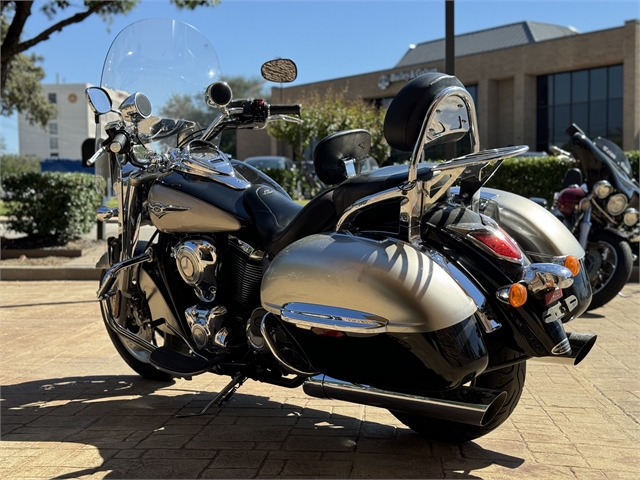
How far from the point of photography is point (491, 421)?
3279mm

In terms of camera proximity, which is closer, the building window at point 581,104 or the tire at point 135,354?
the tire at point 135,354

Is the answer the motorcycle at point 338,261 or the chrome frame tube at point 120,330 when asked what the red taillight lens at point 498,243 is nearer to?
the motorcycle at point 338,261

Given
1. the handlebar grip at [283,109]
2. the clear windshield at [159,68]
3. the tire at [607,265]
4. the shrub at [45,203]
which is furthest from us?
the shrub at [45,203]

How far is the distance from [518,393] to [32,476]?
2.14 m

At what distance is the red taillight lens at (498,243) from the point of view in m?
2.92

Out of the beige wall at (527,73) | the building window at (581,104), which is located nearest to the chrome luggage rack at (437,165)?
the beige wall at (527,73)

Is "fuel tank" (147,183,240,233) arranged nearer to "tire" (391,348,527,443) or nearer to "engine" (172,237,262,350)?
"engine" (172,237,262,350)

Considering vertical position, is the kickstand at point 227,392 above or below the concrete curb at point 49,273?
above

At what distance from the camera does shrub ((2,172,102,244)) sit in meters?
11.1

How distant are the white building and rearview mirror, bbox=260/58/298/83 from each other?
281 feet

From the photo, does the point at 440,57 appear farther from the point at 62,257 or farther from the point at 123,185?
the point at 123,185

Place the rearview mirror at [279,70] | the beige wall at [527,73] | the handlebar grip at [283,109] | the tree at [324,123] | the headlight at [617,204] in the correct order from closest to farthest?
the rearview mirror at [279,70], the handlebar grip at [283,109], the headlight at [617,204], the tree at [324,123], the beige wall at [527,73]

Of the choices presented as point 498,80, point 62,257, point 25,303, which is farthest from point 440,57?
point 25,303

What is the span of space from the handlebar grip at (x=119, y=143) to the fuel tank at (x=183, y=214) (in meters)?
0.27
